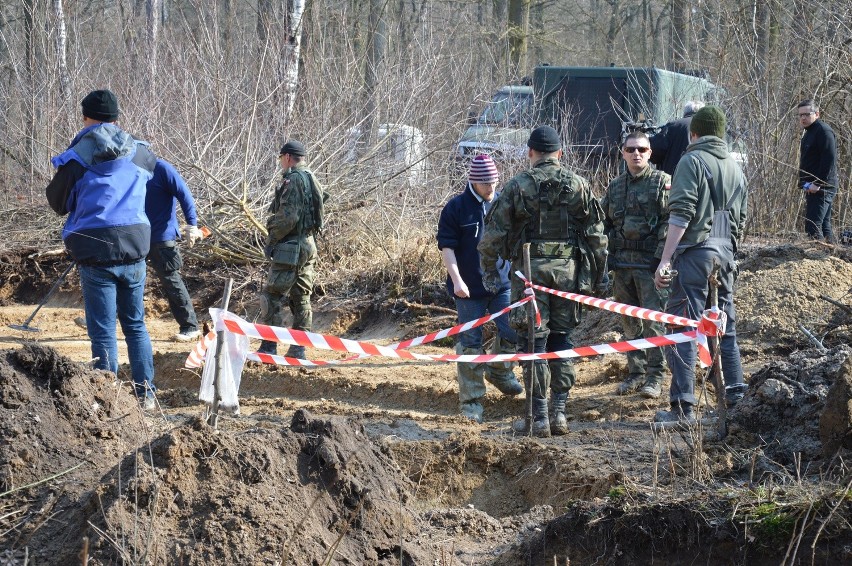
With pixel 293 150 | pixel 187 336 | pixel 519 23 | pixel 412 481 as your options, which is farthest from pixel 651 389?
pixel 519 23

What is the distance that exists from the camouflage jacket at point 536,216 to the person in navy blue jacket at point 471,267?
539 millimetres

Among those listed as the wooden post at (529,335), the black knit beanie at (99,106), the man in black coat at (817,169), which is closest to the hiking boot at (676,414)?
the wooden post at (529,335)

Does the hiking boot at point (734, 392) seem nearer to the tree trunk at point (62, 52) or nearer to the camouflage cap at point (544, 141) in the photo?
the camouflage cap at point (544, 141)

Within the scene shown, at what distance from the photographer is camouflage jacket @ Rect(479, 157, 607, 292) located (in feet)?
20.7

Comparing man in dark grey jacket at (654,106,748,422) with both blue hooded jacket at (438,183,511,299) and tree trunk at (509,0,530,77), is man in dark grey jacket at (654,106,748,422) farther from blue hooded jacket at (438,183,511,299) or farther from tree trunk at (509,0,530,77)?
tree trunk at (509,0,530,77)

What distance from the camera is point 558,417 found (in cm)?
666

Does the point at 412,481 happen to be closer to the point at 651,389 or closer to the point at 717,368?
the point at 717,368

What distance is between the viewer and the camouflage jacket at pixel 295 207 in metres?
8.48

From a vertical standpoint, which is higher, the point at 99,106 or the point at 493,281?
the point at 99,106

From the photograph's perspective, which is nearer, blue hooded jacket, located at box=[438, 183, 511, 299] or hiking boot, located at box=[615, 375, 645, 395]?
blue hooded jacket, located at box=[438, 183, 511, 299]

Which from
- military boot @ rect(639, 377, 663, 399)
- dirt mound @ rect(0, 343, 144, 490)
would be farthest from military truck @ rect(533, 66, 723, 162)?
dirt mound @ rect(0, 343, 144, 490)

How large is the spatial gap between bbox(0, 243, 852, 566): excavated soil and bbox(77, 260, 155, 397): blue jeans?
1.94ft

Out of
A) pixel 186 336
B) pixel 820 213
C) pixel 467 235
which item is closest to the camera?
pixel 467 235

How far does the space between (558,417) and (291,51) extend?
327 inches
